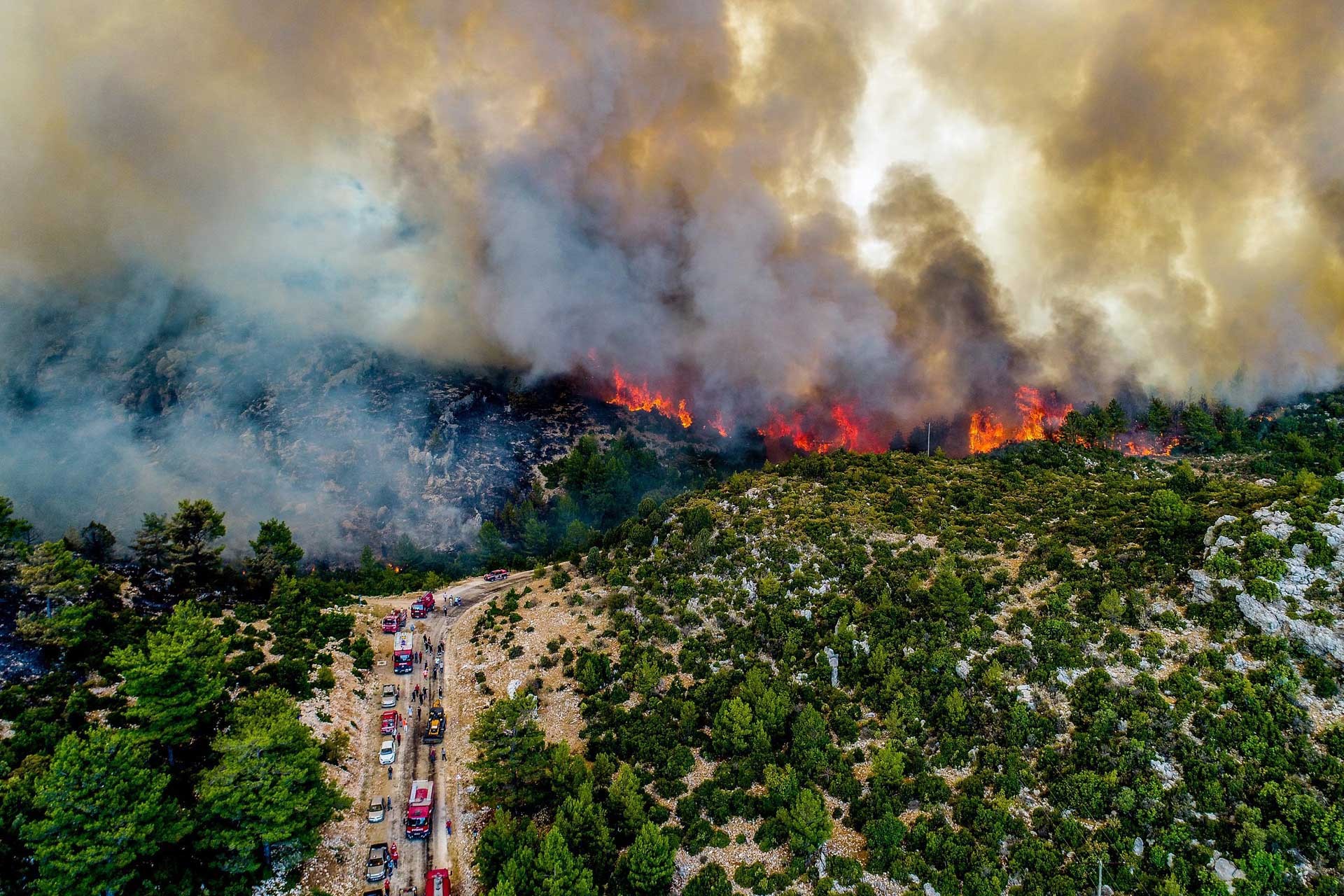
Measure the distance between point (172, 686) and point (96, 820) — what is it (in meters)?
10.8

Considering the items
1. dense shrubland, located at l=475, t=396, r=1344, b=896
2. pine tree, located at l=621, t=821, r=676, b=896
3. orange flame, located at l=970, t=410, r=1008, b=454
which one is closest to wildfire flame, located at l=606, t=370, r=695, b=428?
orange flame, located at l=970, t=410, r=1008, b=454

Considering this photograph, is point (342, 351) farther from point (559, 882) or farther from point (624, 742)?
point (559, 882)

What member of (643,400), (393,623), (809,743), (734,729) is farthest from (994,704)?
(643,400)

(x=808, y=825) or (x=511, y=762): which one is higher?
(x=511, y=762)

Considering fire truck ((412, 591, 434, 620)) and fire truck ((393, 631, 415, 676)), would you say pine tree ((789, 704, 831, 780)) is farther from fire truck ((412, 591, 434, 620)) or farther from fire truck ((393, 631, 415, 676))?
fire truck ((412, 591, 434, 620))

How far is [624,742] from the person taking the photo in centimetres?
5912

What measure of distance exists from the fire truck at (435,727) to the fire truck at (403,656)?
24.8 ft

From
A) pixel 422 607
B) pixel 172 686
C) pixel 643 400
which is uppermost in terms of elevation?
pixel 643 400

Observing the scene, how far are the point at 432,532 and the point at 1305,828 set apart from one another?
138m

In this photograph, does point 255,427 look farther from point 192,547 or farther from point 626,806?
point 626,806

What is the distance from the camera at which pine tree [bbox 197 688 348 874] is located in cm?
4525

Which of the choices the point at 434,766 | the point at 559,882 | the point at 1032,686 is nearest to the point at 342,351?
the point at 434,766

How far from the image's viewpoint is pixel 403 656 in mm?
74062

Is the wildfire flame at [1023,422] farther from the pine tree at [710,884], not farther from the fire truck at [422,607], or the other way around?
the pine tree at [710,884]
